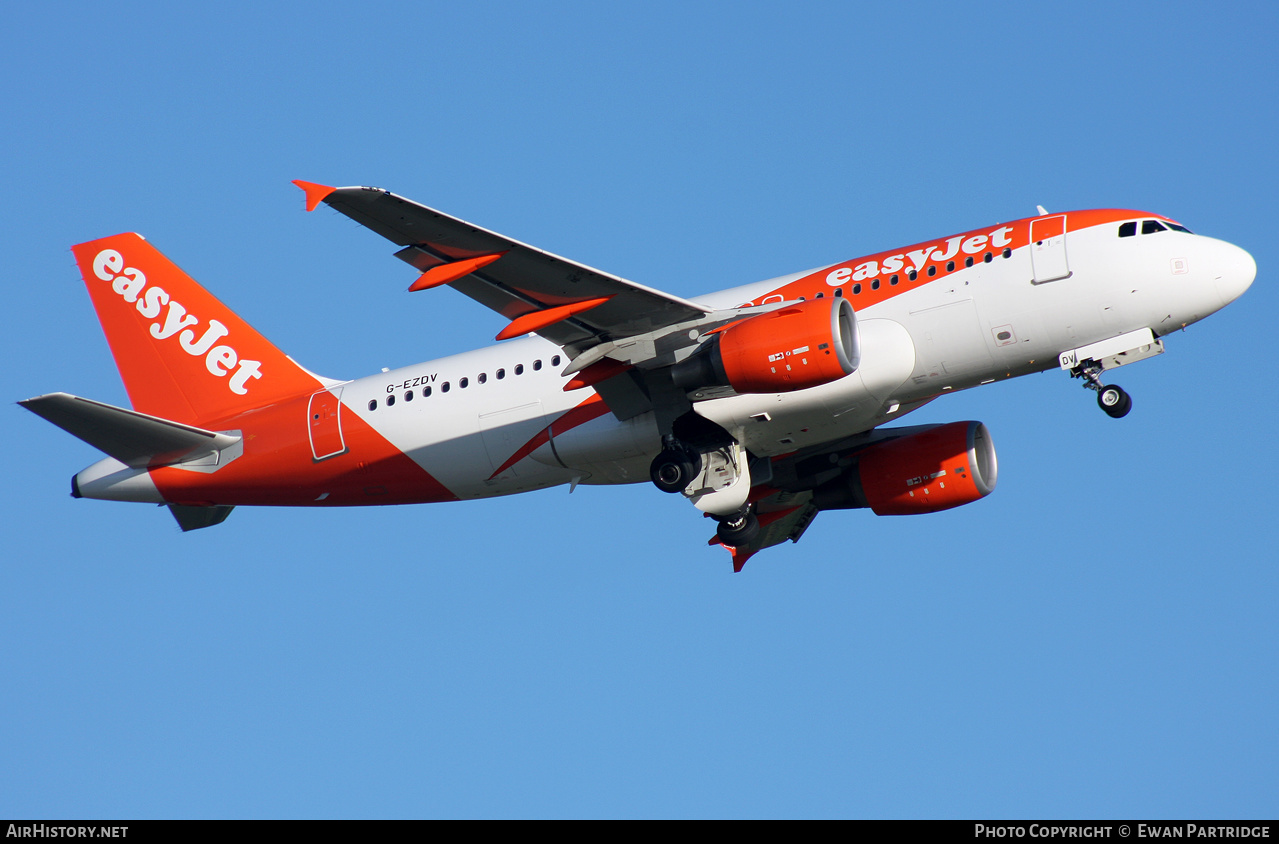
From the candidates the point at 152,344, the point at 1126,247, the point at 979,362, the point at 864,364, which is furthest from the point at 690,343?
the point at 152,344

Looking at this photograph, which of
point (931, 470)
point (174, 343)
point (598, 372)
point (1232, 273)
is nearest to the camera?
point (1232, 273)

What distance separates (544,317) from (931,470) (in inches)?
434

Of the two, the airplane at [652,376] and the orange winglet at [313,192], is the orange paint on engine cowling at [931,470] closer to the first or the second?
the airplane at [652,376]

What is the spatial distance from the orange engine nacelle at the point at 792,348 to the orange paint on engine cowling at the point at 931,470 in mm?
6483

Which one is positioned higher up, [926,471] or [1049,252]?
[1049,252]

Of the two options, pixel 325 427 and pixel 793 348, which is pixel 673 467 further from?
pixel 325 427

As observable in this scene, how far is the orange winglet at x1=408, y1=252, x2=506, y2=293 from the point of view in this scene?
24375 millimetres

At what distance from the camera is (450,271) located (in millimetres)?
24531

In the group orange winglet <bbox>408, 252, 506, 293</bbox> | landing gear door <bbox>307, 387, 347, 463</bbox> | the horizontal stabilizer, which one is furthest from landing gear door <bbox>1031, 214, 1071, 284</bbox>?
the horizontal stabilizer

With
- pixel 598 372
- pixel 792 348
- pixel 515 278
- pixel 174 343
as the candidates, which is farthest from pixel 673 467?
pixel 174 343

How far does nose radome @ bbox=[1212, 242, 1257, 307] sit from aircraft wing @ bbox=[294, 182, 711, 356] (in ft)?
33.3

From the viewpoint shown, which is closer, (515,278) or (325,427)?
(515,278)
